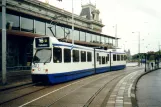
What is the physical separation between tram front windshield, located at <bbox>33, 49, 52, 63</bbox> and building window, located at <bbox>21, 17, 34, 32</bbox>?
1455cm

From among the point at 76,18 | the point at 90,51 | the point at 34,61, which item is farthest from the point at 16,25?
the point at 76,18

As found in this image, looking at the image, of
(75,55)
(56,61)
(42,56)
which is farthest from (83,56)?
(42,56)

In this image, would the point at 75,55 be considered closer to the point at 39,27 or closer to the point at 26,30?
the point at 26,30

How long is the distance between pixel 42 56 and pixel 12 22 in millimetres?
14309

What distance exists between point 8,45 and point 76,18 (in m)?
32.9

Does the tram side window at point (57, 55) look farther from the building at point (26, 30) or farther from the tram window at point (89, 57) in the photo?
the tram window at point (89, 57)

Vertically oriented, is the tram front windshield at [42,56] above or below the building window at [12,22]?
below

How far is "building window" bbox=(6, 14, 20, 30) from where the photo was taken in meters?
26.6

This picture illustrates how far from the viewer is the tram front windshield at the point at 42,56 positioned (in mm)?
14677

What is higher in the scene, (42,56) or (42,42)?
(42,42)

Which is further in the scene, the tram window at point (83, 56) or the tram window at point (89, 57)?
the tram window at point (89, 57)

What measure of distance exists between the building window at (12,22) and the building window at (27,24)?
2.66ft

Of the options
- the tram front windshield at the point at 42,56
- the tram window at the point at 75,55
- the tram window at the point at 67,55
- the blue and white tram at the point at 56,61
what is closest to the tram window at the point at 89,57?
the blue and white tram at the point at 56,61

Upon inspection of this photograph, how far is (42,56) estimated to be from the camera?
1491 centimetres
